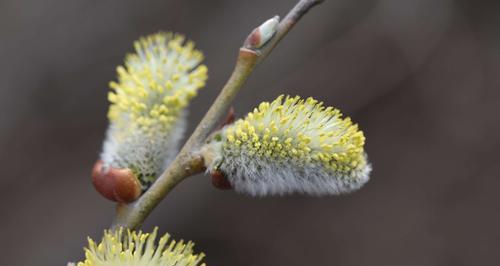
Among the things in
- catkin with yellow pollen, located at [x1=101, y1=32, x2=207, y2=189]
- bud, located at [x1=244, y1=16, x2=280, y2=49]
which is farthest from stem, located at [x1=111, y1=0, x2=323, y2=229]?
catkin with yellow pollen, located at [x1=101, y1=32, x2=207, y2=189]

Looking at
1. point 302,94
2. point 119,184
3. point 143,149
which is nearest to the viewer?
point 119,184

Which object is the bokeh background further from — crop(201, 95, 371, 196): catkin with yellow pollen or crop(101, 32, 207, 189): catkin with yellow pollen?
crop(201, 95, 371, 196): catkin with yellow pollen

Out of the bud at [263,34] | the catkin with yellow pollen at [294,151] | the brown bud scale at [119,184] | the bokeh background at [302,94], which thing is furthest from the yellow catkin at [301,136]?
the bokeh background at [302,94]

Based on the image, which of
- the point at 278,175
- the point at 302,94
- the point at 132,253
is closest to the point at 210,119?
the point at 278,175

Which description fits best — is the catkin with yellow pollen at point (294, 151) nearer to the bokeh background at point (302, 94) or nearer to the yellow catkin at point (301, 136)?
the yellow catkin at point (301, 136)

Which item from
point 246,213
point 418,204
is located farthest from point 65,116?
point 418,204

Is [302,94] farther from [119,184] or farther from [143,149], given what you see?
[119,184]
